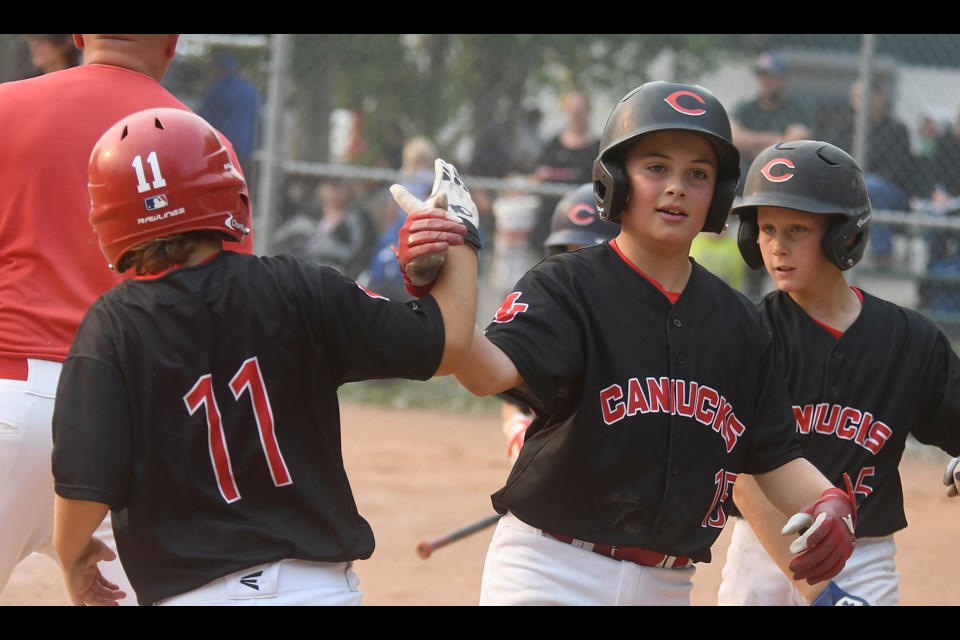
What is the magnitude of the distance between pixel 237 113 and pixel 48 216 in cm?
628

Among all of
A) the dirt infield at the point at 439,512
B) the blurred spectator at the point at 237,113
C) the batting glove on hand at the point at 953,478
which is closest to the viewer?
the batting glove on hand at the point at 953,478

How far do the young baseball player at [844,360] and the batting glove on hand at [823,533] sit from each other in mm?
532

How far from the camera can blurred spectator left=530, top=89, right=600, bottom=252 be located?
376 inches

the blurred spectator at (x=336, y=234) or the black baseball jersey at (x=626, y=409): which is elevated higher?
the black baseball jersey at (x=626, y=409)

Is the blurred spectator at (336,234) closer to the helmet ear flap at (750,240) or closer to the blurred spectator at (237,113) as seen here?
the blurred spectator at (237,113)

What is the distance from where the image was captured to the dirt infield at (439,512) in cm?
554

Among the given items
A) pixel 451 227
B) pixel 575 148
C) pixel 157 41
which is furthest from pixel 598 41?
pixel 451 227

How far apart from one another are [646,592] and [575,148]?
700 cm

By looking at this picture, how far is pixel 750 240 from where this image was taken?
3840mm

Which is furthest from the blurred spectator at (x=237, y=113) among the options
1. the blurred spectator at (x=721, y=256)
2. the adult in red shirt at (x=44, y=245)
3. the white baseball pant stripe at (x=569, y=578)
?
the white baseball pant stripe at (x=569, y=578)

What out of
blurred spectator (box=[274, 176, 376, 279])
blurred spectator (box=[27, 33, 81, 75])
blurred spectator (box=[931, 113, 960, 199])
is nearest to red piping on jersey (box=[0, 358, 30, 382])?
blurred spectator (box=[27, 33, 81, 75])

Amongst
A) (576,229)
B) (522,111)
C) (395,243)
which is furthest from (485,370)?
(522,111)

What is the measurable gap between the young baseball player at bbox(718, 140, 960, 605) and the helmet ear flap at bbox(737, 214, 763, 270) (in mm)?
29

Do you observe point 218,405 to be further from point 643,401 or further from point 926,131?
point 926,131
